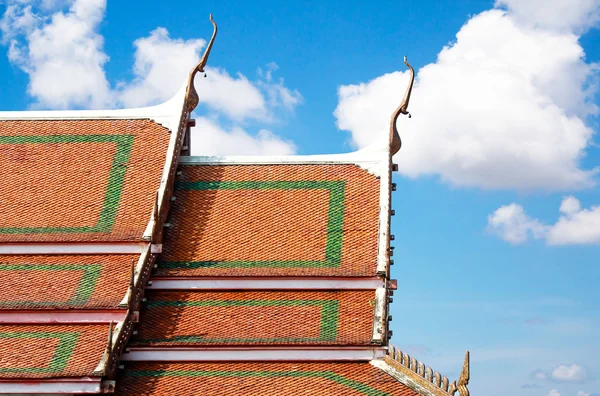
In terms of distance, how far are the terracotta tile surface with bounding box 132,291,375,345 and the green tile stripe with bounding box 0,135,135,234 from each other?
7.42 feet

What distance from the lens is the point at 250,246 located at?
21.7 metres

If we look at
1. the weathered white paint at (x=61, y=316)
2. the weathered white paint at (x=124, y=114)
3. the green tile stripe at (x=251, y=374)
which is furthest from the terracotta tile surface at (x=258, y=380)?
the weathered white paint at (x=124, y=114)

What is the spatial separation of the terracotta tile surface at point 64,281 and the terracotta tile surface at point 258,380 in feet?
5.55

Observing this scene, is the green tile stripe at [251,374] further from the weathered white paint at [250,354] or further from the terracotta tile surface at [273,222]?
the terracotta tile surface at [273,222]

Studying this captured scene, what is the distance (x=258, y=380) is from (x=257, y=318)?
5.25 feet

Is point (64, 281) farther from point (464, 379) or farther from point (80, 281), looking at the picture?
point (464, 379)

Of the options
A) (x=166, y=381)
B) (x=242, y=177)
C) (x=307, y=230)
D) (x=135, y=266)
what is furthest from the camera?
(x=242, y=177)

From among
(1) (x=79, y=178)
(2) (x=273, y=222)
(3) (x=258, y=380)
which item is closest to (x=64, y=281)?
(1) (x=79, y=178)

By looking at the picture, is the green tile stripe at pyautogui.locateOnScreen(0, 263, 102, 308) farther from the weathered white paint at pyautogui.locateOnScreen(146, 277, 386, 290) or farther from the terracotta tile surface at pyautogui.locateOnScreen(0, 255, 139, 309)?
the weathered white paint at pyautogui.locateOnScreen(146, 277, 386, 290)

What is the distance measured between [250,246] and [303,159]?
299 cm

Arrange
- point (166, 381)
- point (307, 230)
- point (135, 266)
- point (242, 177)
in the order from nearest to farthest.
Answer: point (166, 381) < point (135, 266) < point (307, 230) < point (242, 177)

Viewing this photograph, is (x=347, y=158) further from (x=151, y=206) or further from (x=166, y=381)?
(x=166, y=381)

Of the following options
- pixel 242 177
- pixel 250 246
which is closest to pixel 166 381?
pixel 250 246

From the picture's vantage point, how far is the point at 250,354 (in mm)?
19469
